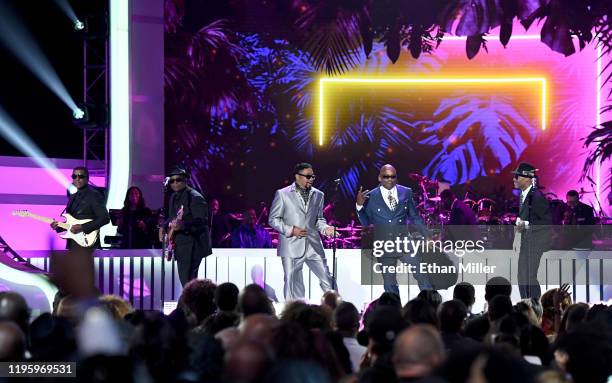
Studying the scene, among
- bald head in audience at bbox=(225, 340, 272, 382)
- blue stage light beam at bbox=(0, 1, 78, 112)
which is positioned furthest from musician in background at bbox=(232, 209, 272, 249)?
bald head in audience at bbox=(225, 340, 272, 382)

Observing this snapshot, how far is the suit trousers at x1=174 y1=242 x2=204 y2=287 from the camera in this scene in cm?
1024

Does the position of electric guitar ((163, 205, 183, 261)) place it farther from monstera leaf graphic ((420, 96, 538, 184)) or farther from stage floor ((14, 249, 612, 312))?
monstera leaf graphic ((420, 96, 538, 184))

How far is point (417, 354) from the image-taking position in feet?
11.3

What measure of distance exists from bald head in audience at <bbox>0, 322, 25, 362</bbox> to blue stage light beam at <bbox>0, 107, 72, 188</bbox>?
10306 mm

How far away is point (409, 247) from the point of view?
1036 centimetres

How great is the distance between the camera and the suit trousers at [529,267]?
10.3 m

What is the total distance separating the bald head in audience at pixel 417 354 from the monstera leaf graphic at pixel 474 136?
14.5m

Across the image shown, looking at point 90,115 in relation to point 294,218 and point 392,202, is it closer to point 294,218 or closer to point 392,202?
point 294,218

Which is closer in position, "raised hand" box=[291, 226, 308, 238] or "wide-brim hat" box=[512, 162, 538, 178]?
"raised hand" box=[291, 226, 308, 238]

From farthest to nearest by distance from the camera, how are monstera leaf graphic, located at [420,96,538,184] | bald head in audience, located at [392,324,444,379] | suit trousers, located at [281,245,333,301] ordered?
monstera leaf graphic, located at [420,96,538,184], suit trousers, located at [281,245,333,301], bald head in audience, located at [392,324,444,379]

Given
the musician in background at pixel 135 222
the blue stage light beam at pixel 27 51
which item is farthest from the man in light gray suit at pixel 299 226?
the blue stage light beam at pixel 27 51

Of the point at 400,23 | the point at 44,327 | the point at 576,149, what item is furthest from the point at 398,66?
the point at 44,327

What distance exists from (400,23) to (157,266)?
387 centimetres

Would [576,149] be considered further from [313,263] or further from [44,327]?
[44,327]
